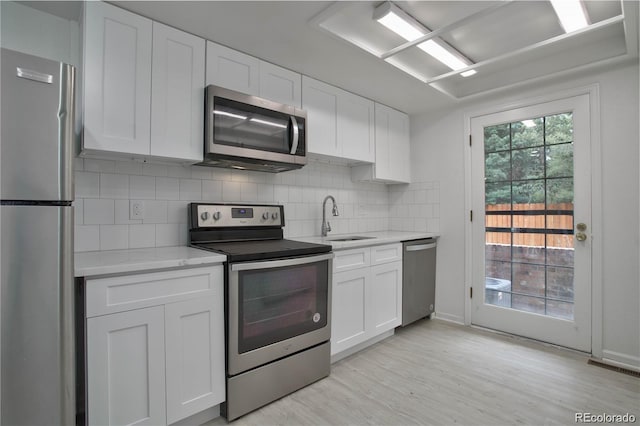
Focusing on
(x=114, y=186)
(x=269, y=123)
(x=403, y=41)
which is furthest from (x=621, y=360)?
(x=114, y=186)

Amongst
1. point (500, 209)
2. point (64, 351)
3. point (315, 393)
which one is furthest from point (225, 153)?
point (500, 209)

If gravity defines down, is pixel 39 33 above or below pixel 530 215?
above

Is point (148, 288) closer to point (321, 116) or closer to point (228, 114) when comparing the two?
point (228, 114)

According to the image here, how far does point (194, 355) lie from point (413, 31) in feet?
7.64

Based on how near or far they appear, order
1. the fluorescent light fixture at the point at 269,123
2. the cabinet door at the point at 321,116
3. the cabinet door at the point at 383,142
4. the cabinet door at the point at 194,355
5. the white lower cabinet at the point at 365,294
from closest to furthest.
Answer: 1. the cabinet door at the point at 194,355
2. the fluorescent light fixture at the point at 269,123
3. the white lower cabinet at the point at 365,294
4. the cabinet door at the point at 321,116
5. the cabinet door at the point at 383,142

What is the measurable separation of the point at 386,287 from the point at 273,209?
119cm

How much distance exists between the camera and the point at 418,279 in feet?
10.3

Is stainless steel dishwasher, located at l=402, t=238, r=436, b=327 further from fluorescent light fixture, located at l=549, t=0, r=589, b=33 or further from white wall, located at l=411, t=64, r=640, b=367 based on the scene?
fluorescent light fixture, located at l=549, t=0, r=589, b=33

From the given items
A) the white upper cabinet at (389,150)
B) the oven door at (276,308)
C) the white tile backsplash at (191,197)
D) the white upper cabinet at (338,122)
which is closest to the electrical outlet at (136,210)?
the white tile backsplash at (191,197)

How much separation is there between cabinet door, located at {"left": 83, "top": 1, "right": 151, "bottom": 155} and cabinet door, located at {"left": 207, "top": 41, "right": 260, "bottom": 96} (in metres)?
0.36

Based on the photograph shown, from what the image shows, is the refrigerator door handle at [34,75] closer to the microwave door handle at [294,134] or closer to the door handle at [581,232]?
the microwave door handle at [294,134]

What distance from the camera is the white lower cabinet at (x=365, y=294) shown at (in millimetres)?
2359

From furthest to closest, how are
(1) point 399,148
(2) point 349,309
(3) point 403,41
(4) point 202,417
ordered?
(1) point 399,148, (2) point 349,309, (3) point 403,41, (4) point 202,417

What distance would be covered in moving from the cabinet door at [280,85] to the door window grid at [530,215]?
192cm
